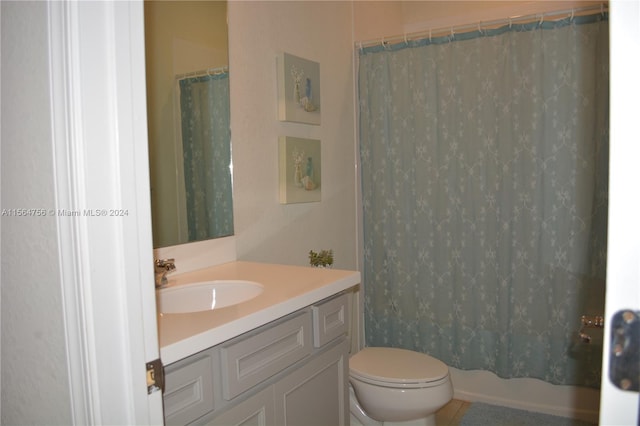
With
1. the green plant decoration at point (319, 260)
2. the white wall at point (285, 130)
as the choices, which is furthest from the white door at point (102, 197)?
the green plant decoration at point (319, 260)

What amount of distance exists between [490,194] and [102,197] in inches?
78.6

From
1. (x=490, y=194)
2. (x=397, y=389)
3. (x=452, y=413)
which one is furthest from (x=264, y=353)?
(x=452, y=413)

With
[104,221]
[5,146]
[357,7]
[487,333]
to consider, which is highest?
[357,7]

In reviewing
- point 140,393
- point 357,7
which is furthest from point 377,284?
point 140,393

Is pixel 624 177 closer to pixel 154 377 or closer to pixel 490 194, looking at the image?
pixel 154 377

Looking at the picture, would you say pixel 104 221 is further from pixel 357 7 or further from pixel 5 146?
pixel 357 7

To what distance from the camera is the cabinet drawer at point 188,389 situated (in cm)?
89

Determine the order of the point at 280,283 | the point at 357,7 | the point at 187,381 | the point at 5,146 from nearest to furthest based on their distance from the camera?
1. the point at 5,146
2. the point at 187,381
3. the point at 280,283
4. the point at 357,7

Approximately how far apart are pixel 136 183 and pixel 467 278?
2.00 metres

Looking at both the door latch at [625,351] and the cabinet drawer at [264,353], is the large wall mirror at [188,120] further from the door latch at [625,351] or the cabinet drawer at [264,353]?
the door latch at [625,351]

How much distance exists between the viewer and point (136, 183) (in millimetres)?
667

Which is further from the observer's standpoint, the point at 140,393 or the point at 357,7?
the point at 357,7

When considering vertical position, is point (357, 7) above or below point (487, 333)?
above

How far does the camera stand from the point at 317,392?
133 cm
